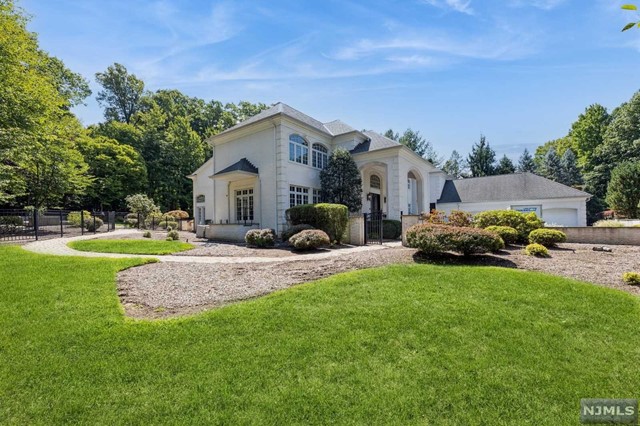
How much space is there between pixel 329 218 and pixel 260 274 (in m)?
7.07

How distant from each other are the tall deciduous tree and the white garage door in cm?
5122

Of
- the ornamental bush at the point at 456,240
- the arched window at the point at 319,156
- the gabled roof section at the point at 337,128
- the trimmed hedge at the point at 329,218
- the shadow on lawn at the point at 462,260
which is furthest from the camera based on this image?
the gabled roof section at the point at 337,128

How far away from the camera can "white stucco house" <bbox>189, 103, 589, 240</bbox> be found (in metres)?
17.2

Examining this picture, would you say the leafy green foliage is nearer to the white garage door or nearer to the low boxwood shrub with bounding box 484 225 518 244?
the white garage door

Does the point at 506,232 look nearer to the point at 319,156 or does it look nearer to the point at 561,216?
the point at 319,156

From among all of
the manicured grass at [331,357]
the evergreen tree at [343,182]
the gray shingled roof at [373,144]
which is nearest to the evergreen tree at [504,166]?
the gray shingled roof at [373,144]

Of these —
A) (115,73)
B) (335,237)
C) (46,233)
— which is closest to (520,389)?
(335,237)

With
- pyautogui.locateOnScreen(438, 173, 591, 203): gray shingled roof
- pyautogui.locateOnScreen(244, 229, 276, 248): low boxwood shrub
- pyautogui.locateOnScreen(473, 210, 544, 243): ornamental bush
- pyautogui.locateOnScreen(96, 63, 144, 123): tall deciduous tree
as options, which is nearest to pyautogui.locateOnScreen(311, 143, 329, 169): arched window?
pyautogui.locateOnScreen(244, 229, 276, 248): low boxwood shrub

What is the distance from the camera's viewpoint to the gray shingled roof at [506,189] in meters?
23.9

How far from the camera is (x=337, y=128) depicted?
22.4 meters

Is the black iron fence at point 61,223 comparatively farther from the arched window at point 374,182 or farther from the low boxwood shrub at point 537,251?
the low boxwood shrub at point 537,251

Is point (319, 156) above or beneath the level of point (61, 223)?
above

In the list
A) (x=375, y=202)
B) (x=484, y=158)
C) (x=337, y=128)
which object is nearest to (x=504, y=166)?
(x=484, y=158)

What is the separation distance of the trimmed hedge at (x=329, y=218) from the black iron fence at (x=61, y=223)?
1316 centimetres
